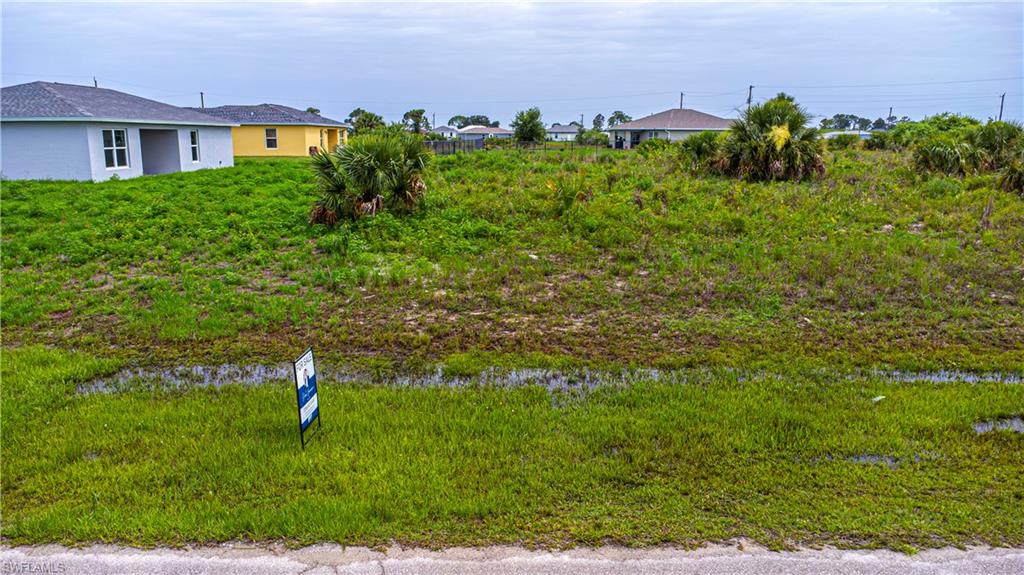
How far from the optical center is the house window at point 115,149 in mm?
21797

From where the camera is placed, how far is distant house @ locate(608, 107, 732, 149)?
170ft

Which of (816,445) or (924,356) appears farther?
(924,356)

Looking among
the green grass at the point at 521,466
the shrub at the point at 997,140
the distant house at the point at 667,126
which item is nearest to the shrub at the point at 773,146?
the shrub at the point at 997,140

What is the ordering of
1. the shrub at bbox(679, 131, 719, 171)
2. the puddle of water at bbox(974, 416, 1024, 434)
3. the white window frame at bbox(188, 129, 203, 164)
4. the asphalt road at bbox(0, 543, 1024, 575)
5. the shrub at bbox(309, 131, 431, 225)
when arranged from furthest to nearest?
the white window frame at bbox(188, 129, 203, 164) < the shrub at bbox(679, 131, 719, 171) < the shrub at bbox(309, 131, 431, 225) < the puddle of water at bbox(974, 416, 1024, 434) < the asphalt road at bbox(0, 543, 1024, 575)

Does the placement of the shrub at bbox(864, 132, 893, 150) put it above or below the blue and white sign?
above

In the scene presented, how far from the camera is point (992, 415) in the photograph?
611 cm

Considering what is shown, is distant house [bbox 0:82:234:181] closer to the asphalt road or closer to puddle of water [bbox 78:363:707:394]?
puddle of water [bbox 78:363:707:394]

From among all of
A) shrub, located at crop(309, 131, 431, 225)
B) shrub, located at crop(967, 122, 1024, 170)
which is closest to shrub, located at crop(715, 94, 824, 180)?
shrub, located at crop(967, 122, 1024, 170)

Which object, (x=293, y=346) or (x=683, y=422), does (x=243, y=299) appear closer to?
(x=293, y=346)

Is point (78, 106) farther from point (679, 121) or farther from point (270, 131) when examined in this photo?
point (679, 121)

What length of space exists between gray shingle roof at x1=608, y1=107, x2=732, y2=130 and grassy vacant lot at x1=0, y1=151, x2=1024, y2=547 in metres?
36.8

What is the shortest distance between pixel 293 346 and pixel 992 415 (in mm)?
7068

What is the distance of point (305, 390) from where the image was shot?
533 centimetres

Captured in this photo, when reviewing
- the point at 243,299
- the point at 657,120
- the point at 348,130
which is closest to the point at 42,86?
the point at 243,299
